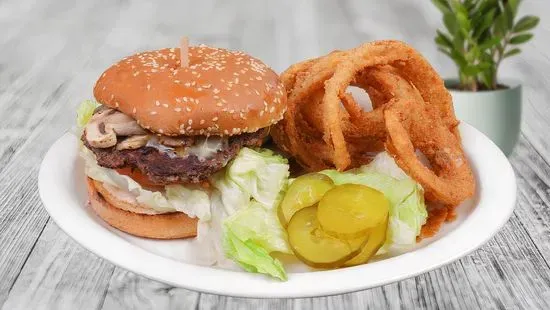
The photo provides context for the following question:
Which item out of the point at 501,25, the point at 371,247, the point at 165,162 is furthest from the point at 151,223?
the point at 501,25

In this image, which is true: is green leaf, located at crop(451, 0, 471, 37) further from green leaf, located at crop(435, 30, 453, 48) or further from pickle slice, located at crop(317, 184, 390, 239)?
pickle slice, located at crop(317, 184, 390, 239)

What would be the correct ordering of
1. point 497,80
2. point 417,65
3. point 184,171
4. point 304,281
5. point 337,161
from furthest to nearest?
point 497,80
point 417,65
point 337,161
point 184,171
point 304,281

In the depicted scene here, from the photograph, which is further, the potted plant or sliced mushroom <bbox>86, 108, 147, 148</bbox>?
the potted plant

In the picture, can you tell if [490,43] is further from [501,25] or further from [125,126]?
[125,126]

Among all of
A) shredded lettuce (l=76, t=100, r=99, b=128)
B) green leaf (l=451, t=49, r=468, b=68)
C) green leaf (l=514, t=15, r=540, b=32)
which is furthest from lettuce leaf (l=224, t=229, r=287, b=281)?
green leaf (l=514, t=15, r=540, b=32)

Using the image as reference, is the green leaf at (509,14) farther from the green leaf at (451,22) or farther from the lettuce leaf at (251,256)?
the lettuce leaf at (251,256)

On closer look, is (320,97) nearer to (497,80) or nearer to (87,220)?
(87,220)

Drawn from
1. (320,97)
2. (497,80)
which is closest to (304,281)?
(320,97)
